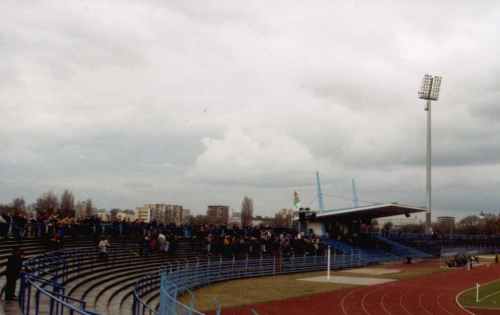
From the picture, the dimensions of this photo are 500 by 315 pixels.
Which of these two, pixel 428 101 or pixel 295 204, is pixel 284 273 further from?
pixel 428 101

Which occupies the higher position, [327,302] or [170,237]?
[170,237]

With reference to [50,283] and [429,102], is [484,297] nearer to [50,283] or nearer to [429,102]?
[50,283]

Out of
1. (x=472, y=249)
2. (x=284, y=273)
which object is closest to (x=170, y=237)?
(x=284, y=273)

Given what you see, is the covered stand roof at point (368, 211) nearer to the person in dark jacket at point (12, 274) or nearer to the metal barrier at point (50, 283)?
the metal barrier at point (50, 283)

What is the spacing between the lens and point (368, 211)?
192ft

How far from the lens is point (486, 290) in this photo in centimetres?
3875

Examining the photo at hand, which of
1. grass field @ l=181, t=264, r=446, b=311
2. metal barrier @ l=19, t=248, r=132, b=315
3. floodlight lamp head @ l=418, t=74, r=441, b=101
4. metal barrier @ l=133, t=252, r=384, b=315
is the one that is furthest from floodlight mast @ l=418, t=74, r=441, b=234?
metal barrier @ l=19, t=248, r=132, b=315

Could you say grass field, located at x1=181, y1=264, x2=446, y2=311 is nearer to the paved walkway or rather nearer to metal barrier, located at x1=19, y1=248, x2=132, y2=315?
metal barrier, located at x1=19, y1=248, x2=132, y2=315

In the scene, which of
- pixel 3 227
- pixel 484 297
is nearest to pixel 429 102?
pixel 484 297

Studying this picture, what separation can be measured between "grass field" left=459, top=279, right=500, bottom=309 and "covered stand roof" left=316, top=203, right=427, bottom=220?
16051 mm

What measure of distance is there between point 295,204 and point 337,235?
1002cm

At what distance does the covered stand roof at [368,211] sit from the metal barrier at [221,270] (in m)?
4.66

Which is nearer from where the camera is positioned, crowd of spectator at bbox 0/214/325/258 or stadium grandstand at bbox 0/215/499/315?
stadium grandstand at bbox 0/215/499/315

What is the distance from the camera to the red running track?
86.6 feet
